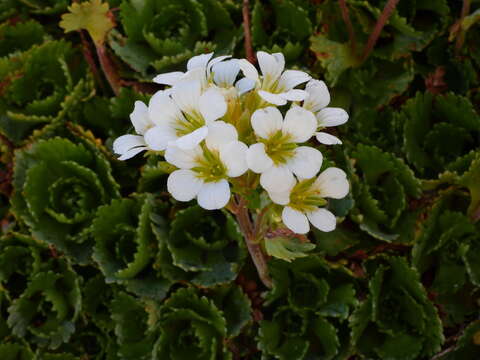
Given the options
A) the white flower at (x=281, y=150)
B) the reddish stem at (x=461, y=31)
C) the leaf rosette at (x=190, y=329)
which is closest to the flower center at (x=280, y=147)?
the white flower at (x=281, y=150)

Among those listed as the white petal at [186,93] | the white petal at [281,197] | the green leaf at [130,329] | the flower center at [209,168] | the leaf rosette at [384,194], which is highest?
the white petal at [186,93]

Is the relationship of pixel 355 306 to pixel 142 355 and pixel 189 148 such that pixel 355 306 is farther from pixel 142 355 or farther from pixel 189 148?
pixel 189 148

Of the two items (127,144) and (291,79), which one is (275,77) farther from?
(127,144)

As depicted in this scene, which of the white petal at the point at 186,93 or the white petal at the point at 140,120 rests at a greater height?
the white petal at the point at 186,93

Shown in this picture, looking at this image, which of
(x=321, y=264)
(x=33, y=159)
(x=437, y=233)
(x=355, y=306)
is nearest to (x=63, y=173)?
(x=33, y=159)

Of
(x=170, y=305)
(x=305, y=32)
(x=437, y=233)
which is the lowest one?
(x=170, y=305)

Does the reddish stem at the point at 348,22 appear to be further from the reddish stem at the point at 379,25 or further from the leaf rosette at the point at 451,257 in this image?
the leaf rosette at the point at 451,257

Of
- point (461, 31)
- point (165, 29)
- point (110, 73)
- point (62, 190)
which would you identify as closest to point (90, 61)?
point (110, 73)
